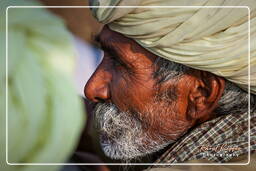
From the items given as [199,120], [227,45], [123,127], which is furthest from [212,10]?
[123,127]

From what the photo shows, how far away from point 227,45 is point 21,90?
2.38 ft

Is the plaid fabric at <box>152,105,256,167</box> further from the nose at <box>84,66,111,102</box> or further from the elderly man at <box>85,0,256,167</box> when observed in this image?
the nose at <box>84,66,111,102</box>

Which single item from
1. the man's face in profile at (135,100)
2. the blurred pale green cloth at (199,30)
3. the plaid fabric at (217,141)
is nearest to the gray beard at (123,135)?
the man's face in profile at (135,100)

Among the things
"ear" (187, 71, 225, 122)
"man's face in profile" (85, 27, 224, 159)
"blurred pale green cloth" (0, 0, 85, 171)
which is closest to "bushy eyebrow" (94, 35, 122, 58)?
"man's face in profile" (85, 27, 224, 159)

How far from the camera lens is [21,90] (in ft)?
6.33

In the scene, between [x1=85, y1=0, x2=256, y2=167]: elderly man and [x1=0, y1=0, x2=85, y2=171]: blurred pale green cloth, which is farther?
[x1=0, y1=0, x2=85, y2=171]: blurred pale green cloth

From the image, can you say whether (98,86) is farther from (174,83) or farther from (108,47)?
(174,83)

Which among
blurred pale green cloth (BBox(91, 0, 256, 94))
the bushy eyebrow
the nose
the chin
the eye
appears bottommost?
the chin

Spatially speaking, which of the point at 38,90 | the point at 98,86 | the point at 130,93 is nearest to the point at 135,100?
the point at 130,93

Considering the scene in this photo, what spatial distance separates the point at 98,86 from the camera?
1.98m

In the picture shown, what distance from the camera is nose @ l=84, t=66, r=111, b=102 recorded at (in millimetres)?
1975

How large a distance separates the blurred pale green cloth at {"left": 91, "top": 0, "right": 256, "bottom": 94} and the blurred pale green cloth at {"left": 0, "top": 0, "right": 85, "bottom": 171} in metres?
0.30

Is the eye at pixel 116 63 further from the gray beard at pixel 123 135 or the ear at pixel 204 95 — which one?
the ear at pixel 204 95

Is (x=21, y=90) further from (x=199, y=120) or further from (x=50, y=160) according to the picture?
(x=199, y=120)
